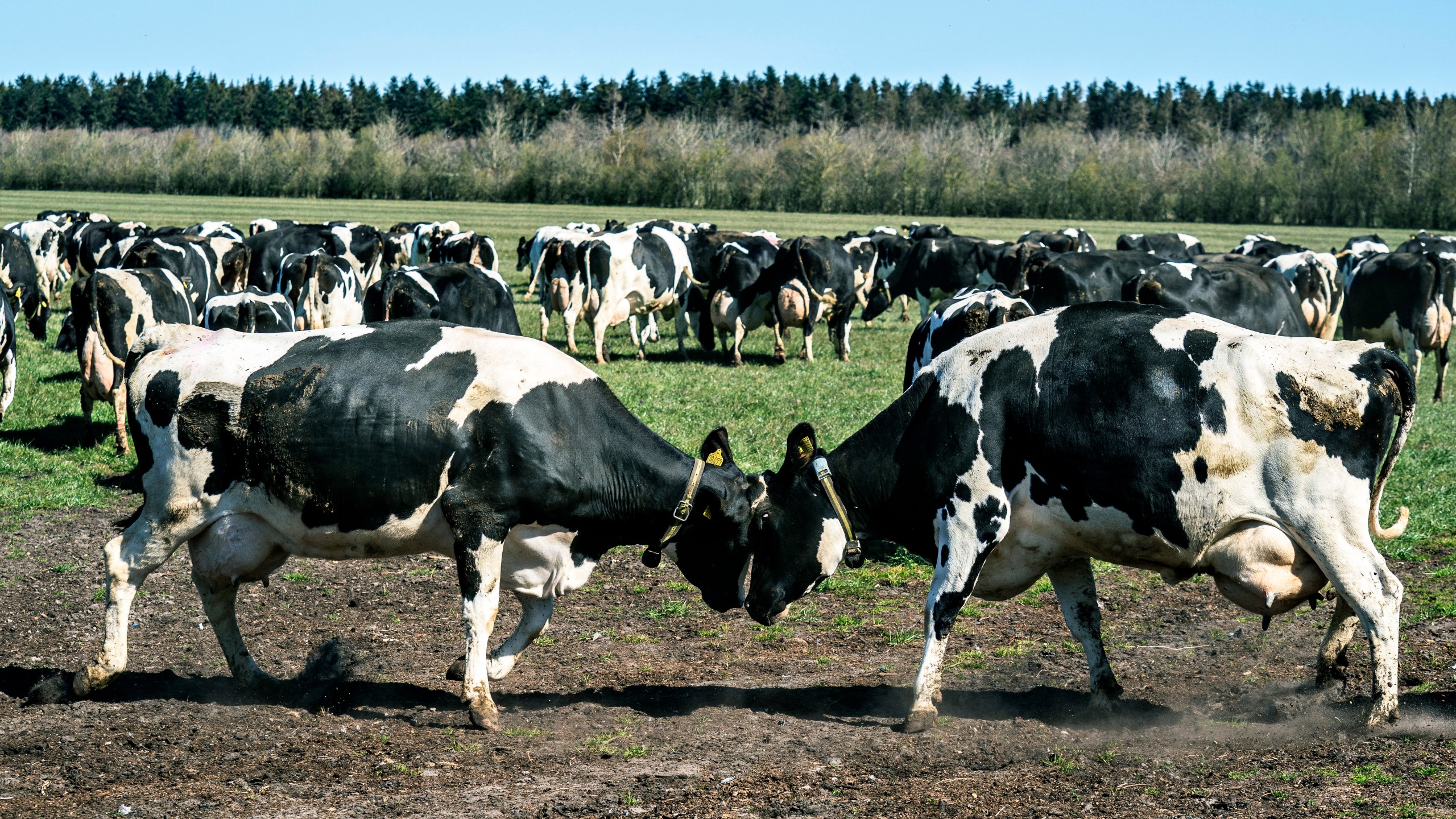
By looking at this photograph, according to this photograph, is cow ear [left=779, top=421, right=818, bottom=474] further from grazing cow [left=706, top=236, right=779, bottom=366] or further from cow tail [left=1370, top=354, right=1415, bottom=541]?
grazing cow [left=706, top=236, right=779, bottom=366]

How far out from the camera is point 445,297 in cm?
1517

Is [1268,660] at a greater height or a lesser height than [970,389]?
lesser

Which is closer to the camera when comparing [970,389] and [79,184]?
[970,389]

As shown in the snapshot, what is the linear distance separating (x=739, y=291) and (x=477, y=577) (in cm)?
1585

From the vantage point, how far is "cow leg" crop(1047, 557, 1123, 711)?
6.54 m

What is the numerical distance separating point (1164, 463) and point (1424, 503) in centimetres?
679

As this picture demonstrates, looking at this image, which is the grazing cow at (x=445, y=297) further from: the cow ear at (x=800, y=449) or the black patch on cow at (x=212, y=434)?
the cow ear at (x=800, y=449)

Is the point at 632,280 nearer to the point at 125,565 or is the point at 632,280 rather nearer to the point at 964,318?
the point at 964,318

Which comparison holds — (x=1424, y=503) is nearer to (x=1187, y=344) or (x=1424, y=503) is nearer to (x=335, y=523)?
(x=1187, y=344)

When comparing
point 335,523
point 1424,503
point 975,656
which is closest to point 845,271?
point 1424,503

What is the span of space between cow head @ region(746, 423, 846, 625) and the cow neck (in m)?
0.12

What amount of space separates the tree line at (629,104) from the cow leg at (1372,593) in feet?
512

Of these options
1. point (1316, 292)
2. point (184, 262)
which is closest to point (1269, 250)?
point (1316, 292)

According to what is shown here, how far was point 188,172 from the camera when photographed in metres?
99.9
